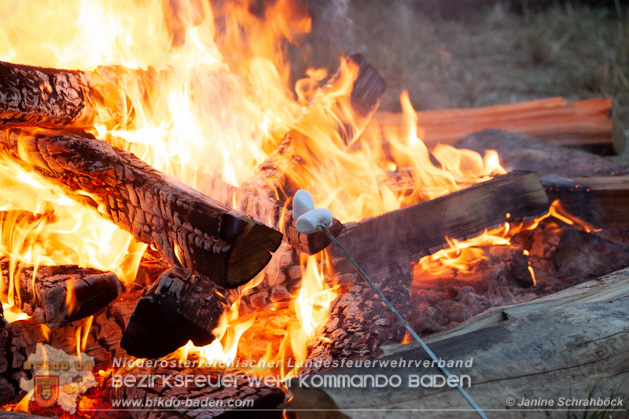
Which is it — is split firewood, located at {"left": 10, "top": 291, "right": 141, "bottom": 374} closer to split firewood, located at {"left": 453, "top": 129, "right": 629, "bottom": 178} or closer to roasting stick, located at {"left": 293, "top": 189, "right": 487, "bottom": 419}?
roasting stick, located at {"left": 293, "top": 189, "right": 487, "bottom": 419}

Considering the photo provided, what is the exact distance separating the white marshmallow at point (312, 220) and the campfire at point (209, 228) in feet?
0.32

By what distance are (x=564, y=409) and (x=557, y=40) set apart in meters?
7.70

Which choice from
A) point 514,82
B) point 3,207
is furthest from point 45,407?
point 514,82

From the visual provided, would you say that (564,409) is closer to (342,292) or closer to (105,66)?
(342,292)

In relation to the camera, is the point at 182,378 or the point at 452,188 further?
the point at 452,188

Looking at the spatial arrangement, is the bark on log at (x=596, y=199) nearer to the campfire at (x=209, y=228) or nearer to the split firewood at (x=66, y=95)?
the campfire at (x=209, y=228)

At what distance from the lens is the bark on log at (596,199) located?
3689 millimetres

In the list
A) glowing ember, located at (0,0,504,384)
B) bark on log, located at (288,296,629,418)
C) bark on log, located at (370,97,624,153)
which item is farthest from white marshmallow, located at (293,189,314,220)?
bark on log, located at (370,97,624,153)

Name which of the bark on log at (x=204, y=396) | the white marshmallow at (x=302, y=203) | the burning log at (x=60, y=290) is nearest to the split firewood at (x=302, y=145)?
the white marshmallow at (x=302, y=203)

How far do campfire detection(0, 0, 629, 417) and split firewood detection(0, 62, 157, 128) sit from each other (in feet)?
0.04

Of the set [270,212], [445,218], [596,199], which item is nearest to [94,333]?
[270,212]

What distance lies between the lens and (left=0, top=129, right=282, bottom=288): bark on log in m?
2.15

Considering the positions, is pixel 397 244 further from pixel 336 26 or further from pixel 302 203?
pixel 336 26

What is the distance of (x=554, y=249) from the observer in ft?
11.7
